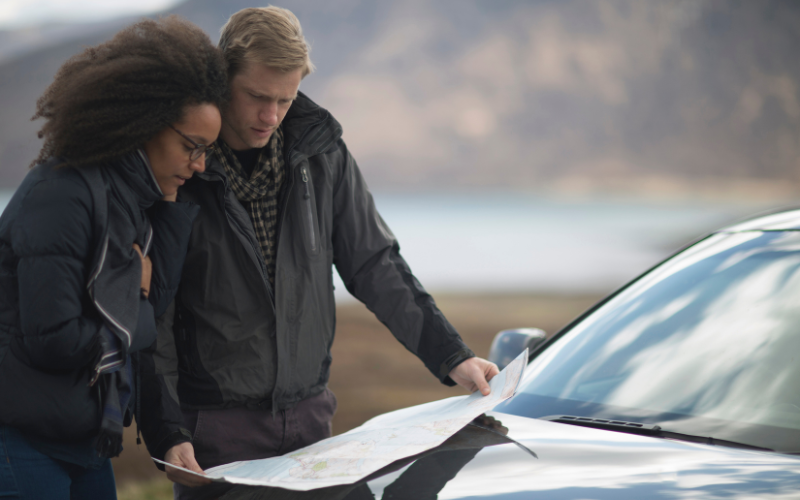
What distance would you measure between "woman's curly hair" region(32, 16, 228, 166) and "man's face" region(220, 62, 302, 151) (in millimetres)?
217

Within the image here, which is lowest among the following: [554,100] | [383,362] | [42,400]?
[383,362]

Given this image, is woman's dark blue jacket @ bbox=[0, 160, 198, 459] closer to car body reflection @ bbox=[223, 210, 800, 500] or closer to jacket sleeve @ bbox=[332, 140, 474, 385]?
car body reflection @ bbox=[223, 210, 800, 500]

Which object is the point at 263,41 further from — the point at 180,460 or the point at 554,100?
the point at 554,100

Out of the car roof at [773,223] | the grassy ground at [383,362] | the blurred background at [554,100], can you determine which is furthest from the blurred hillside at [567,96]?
the car roof at [773,223]

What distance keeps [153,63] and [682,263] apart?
148cm

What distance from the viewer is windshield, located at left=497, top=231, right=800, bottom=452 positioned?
1.52 m

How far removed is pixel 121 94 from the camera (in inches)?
53.2

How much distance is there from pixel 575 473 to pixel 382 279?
2.56 feet

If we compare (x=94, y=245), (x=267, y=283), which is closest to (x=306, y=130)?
(x=267, y=283)

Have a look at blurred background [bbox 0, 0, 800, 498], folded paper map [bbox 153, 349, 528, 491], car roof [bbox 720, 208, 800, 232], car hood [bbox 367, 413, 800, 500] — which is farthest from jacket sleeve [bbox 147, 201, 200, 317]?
blurred background [bbox 0, 0, 800, 498]

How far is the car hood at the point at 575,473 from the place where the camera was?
1.21m

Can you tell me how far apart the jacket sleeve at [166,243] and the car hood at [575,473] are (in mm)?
442

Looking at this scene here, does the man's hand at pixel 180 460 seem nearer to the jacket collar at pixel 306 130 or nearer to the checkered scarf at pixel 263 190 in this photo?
the checkered scarf at pixel 263 190

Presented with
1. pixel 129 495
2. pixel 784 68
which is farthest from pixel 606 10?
pixel 129 495
